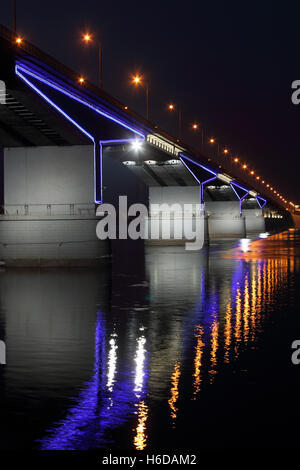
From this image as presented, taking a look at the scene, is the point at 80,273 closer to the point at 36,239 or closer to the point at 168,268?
the point at 36,239

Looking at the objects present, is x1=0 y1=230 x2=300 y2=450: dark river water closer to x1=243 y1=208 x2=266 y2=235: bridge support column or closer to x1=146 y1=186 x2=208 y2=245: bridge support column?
x1=146 y1=186 x2=208 y2=245: bridge support column

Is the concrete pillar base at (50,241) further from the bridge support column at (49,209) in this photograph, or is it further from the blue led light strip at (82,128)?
the blue led light strip at (82,128)

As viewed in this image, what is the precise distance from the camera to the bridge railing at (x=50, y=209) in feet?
137

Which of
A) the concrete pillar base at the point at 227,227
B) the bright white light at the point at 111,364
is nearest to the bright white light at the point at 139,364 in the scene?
the bright white light at the point at 111,364

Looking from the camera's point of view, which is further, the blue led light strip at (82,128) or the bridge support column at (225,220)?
the bridge support column at (225,220)

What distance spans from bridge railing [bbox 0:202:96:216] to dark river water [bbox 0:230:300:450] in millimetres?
15751

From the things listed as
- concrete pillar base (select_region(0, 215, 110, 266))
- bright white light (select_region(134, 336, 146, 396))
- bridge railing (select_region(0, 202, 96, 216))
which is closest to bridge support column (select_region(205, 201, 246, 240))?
bridge railing (select_region(0, 202, 96, 216))

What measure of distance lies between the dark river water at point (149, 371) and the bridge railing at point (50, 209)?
15.8m

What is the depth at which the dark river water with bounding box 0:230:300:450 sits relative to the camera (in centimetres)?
849

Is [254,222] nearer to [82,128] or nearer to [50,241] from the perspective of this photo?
[82,128]

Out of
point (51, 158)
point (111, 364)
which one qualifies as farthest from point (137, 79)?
point (111, 364)

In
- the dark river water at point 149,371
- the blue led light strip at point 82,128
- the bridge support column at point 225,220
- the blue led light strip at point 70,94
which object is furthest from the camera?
the bridge support column at point 225,220

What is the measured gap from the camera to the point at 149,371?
39.7 feet
